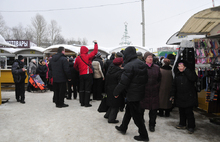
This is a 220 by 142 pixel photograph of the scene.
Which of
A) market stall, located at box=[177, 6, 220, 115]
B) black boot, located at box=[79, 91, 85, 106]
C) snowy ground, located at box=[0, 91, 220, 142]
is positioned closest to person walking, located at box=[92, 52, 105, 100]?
black boot, located at box=[79, 91, 85, 106]

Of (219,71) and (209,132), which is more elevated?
(219,71)

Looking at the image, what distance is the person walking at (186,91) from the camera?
4.04 meters

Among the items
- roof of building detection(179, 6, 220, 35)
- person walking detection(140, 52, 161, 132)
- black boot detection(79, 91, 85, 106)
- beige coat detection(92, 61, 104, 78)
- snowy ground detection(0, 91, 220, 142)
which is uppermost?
roof of building detection(179, 6, 220, 35)

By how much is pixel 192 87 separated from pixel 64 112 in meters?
3.65

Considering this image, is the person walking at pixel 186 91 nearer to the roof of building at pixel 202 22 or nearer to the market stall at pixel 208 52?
the market stall at pixel 208 52

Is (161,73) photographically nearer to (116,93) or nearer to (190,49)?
(190,49)

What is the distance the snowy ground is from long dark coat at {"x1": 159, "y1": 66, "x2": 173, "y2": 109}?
52cm

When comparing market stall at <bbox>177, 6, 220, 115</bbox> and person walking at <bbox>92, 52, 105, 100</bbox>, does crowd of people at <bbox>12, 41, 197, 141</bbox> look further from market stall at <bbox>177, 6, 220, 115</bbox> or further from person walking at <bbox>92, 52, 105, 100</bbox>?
person walking at <bbox>92, 52, 105, 100</bbox>

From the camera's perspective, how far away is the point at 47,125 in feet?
14.7

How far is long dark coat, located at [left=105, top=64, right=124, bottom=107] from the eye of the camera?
4473 mm

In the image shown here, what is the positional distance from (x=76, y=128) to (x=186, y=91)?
8.51 feet

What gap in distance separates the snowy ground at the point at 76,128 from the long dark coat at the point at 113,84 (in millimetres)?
560

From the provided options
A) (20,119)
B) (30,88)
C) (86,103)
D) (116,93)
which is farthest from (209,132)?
(30,88)

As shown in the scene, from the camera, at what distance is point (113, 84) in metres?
4.57
